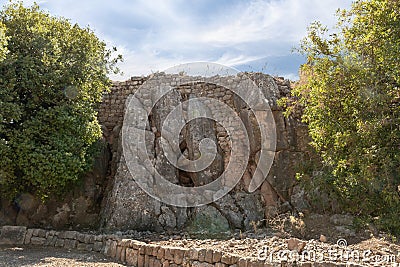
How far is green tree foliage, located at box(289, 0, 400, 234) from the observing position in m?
7.80

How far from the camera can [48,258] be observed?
8.26 metres

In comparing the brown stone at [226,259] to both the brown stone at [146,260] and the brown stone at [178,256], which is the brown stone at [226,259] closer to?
the brown stone at [178,256]

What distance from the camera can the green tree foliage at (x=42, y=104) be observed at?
32.5 ft

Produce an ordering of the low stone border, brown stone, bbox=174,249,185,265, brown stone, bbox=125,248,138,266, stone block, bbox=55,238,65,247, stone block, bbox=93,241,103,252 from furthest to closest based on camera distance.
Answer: stone block, bbox=55,238,65,247
stone block, bbox=93,241,103,252
brown stone, bbox=125,248,138,266
brown stone, bbox=174,249,185,265
the low stone border

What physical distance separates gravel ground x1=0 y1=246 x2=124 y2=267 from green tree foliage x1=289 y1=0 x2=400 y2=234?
4968 mm

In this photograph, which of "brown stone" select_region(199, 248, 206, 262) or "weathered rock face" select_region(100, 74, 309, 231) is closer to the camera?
"brown stone" select_region(199, 248, 206, 262)

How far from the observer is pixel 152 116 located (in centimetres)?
1234

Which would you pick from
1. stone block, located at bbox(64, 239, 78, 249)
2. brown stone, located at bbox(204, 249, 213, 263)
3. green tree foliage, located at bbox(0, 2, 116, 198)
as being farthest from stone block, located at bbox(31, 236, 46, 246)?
brown stone, located at bbox(204, 249, 213, 263)

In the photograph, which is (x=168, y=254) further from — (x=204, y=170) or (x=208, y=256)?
(x=204, y=170)

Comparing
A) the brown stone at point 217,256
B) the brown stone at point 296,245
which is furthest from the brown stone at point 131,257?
the brown stone at point 296,245

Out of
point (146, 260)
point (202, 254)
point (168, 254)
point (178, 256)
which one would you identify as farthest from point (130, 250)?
point (202, 254)

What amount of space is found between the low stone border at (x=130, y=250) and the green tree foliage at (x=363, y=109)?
3.23 m

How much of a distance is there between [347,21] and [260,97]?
348 cm

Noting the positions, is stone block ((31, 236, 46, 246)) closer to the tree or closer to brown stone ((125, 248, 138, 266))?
brown stone ((125, 248, 138, 266))
